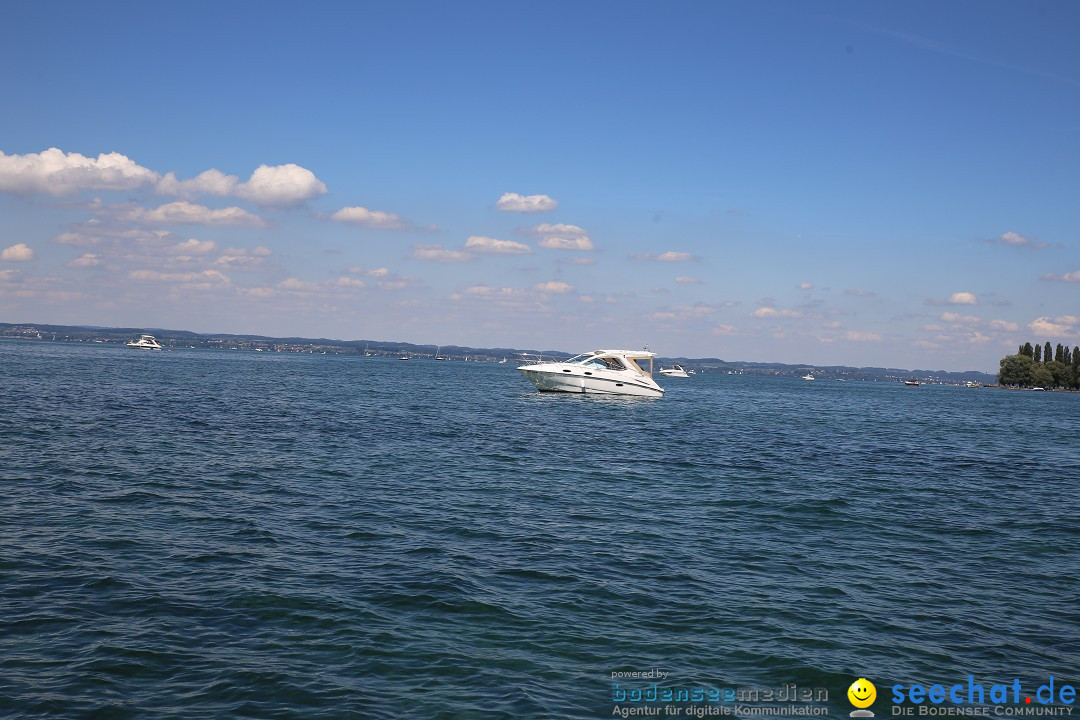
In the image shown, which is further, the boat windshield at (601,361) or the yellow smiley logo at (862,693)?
the boat windshield at (601,361)

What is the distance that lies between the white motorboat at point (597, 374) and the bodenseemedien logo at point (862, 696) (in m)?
61.5

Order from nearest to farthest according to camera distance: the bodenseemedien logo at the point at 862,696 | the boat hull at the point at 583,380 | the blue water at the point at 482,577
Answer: the bodenseemedien logo at the point at 862,696, the blue water at the point at 482,577, the boat hull at the point at 583,380

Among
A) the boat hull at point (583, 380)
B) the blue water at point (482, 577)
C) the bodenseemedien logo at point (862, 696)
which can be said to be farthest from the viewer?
the boat hull at point (583, 380)

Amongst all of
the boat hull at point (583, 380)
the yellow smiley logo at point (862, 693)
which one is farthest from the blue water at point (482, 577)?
the boat hull at point (583, 380)

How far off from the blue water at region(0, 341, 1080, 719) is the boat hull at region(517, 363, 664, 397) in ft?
128

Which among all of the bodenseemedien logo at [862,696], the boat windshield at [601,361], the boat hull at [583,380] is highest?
the boat windshield at [601,361]

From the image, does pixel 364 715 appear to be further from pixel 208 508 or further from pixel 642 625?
pixel 208 508

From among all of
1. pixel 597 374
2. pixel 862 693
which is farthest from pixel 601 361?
pixel 862 693

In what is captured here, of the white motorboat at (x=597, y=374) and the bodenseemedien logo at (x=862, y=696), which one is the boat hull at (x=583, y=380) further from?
the bodenseemedien logo at (x=862, y=696)

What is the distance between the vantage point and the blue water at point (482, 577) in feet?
33.4

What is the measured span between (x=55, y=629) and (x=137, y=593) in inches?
66.5

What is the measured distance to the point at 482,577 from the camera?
1473 centimetres

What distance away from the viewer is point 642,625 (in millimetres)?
12508

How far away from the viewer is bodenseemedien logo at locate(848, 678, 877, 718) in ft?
32.9
